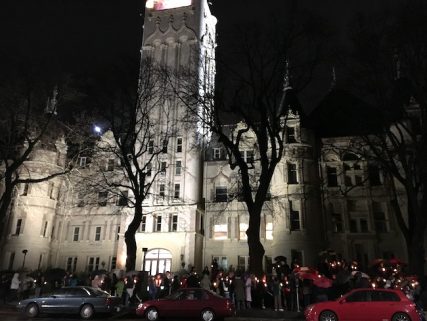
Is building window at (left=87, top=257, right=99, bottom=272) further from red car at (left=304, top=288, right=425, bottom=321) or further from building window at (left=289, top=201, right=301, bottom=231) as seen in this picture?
red car at (left=304, top=288, right=425, bottom=321)

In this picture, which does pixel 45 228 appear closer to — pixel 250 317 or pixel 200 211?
pixel 200 211

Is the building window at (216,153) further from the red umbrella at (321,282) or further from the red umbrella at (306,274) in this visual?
the red umbrella at (321,282)

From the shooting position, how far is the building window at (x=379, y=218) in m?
38.6

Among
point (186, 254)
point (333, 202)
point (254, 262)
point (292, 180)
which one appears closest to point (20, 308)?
point (254, 262)

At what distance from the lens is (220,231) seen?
140ft

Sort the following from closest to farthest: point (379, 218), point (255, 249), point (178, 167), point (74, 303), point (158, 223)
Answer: point (74, 303) < point (255, 249) < point (379, 218) < point (158, 223) < point (178, 167)

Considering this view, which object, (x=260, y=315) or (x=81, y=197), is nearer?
(x=260, y=315)

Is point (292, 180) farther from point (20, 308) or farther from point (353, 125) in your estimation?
point (20, 308)

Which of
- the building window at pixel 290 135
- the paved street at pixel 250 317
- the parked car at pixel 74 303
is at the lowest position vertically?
the paved street at pixel 250 317

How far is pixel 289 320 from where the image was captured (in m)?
16.8

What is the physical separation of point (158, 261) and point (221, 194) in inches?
373

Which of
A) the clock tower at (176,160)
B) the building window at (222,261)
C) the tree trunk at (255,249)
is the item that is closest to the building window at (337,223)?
the building window at (222,261)

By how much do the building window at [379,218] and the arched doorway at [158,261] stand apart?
2021 centimetres

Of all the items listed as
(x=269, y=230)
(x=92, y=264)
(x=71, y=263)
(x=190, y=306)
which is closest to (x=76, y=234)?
(x=71, y=263)
